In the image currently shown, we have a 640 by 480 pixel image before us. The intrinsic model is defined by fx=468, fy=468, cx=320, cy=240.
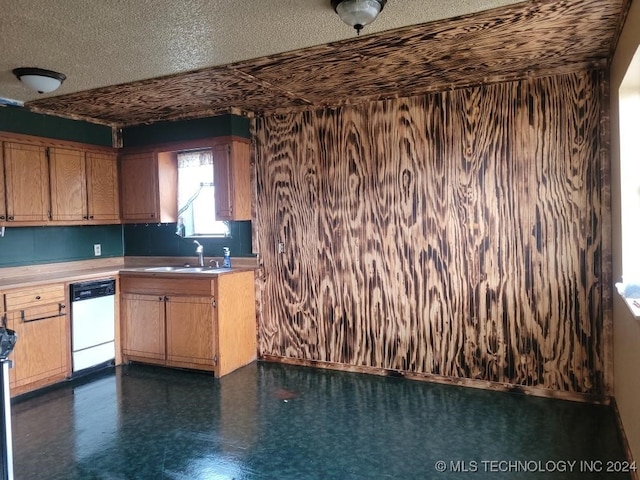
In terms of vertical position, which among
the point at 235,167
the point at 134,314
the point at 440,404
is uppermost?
the point at 235,167

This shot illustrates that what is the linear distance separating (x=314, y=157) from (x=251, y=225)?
36.9 inches

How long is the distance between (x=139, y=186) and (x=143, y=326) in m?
1.45

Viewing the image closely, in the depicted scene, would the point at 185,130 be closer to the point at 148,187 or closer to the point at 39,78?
the point at 148,187

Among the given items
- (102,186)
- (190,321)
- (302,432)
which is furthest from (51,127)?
(302,432)

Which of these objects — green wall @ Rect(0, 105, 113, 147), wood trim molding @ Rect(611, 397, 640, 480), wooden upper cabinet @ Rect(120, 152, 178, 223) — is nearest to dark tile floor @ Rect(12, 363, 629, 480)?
wood trim molding @ Rect(611, 397, 640, 480)

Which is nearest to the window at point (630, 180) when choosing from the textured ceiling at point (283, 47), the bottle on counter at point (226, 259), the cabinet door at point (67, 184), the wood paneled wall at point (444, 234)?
the textured ceiling at point (283, 47)

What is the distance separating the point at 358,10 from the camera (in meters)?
2.15

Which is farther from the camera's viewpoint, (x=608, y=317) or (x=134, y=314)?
(x=134, y=314)

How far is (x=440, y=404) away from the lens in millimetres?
3391

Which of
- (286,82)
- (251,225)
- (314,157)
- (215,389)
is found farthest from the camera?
(251,225)

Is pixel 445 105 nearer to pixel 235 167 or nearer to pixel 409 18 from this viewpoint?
pixel 409 18

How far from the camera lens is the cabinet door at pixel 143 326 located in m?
4.34

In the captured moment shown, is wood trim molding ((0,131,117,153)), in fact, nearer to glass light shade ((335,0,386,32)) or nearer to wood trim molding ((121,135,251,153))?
wood trim molding ((121,135,251,153))

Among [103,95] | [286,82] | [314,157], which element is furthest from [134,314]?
[286,82]
